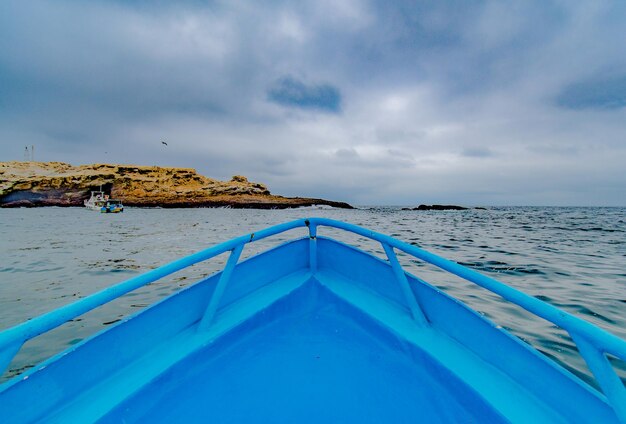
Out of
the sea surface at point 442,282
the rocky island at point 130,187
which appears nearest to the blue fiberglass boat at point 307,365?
the sea surface at point 442,282

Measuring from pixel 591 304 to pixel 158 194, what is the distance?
94758mm

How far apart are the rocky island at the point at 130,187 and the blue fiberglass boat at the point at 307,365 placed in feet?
255

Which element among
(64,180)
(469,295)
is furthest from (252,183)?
(469,295)

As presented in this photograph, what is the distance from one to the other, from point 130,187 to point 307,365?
99.8 metres

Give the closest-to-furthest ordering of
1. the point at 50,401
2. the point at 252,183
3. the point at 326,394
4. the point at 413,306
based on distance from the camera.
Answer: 1. the point at 50,401
2. the point at 326,394
3. the point at 413,306
4. the point at 252,183

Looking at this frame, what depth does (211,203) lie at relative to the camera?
3022 inches

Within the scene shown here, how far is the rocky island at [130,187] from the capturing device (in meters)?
73.4

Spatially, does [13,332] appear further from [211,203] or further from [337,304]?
[211,203]

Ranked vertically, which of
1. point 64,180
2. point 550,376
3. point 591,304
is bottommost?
point 591,304

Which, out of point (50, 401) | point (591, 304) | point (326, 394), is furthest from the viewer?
point (591, 304)

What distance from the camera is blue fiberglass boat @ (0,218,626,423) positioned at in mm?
1218

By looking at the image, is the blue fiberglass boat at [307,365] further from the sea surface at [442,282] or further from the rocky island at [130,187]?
the rocky island at [130,187]

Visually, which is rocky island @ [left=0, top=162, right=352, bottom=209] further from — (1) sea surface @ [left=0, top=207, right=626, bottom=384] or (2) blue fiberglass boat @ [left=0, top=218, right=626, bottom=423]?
(2) blue fiberglass boat @ [left=0, top=218, right=626, bottom=423]

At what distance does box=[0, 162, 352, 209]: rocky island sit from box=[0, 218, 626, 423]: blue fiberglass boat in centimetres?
7768
